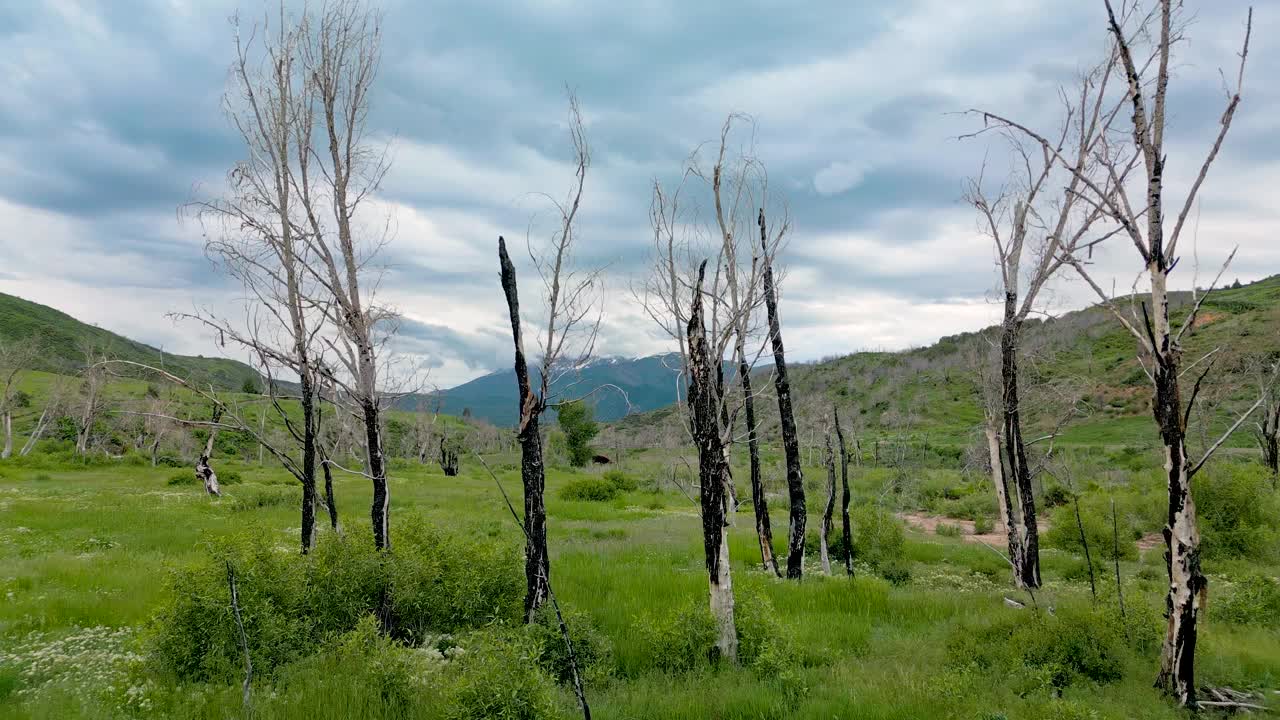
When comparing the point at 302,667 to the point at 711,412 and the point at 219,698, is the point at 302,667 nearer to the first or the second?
the point at 219,698

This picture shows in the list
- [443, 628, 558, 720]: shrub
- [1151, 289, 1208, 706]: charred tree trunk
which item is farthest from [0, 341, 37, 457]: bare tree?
[1151, 289, 1208, 706]: charred tree trunk

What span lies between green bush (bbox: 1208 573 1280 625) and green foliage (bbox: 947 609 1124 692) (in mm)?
4760

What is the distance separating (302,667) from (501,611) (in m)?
3.00

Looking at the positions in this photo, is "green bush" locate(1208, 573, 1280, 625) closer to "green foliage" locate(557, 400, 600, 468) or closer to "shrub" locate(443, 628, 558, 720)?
"shrub" locate(443, 628, 558, 720)

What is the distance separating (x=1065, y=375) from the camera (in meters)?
42.5

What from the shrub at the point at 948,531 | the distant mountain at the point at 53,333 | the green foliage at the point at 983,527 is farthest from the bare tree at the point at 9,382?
the distant mountain at the point at 53,333

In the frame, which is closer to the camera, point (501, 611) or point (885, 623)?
point (501, 611)

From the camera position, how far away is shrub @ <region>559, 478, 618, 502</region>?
1399 inches

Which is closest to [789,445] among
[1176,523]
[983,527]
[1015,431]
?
[1015,431]

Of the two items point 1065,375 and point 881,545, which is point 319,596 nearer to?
point 881,545

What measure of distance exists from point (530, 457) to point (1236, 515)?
22063 millimetres

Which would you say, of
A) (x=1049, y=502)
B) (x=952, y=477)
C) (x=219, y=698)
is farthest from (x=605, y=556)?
(x=952, y=477)

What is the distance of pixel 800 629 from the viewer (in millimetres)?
11148

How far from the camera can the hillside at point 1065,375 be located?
1978 inches
